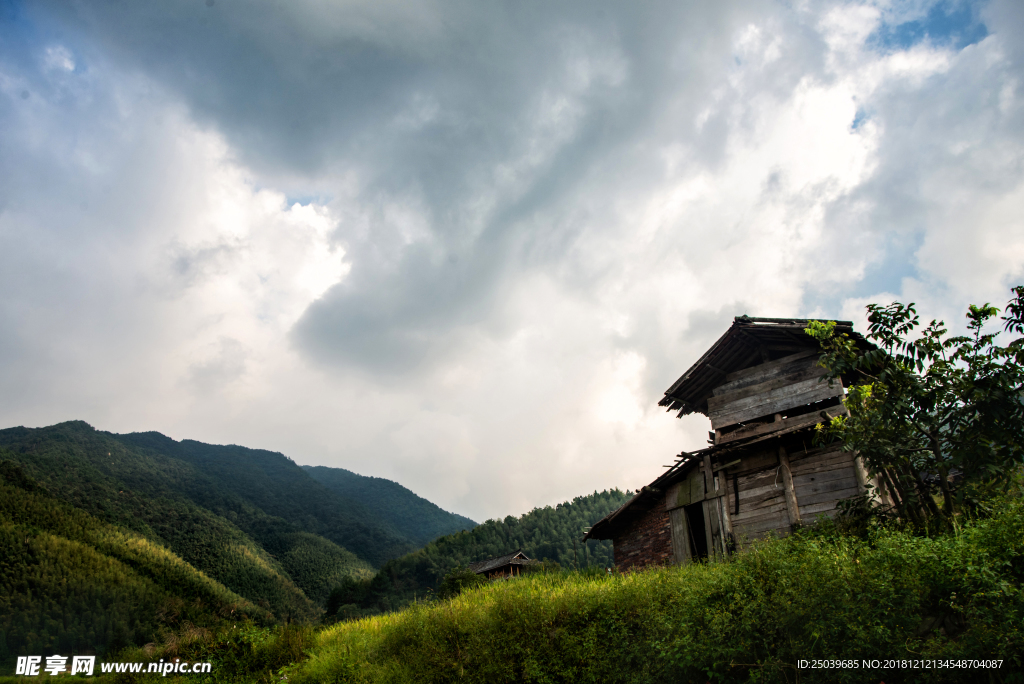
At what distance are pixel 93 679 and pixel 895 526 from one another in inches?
921

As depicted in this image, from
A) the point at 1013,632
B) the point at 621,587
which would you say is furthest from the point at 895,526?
the point at 621,587

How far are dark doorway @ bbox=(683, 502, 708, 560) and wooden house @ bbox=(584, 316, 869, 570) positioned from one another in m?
0.04

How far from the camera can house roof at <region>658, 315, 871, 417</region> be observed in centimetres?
1497

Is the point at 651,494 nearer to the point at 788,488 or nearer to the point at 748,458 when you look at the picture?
the point at 748,458

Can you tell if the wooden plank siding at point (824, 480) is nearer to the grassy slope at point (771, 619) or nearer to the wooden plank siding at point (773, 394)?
the wooden plank siding at point (773, 394)

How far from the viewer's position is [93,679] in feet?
56.3

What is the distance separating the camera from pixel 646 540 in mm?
17625

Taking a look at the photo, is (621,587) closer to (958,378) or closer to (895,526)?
(895,526)

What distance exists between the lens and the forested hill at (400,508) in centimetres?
15618

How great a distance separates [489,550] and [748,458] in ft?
218

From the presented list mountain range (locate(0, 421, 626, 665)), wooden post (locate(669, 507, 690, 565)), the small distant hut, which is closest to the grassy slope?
wooden post (locate(669, 507, 690, 565))

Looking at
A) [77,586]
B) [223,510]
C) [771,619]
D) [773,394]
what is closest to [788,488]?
[773,394]

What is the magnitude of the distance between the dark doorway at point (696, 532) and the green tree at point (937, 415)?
6981 mm

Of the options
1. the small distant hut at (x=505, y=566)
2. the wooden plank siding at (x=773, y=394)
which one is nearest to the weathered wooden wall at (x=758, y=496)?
the wooden plank siding at (x=773, y=394)
